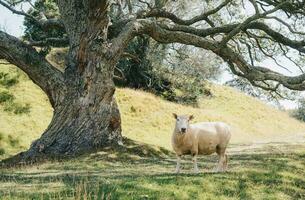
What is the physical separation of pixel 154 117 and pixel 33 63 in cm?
2230

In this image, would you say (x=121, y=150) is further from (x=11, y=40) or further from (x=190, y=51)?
(x=190, y=51)

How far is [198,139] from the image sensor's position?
16.5 metres

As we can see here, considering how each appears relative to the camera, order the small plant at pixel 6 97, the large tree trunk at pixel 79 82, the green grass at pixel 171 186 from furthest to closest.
Result: the small plant at pixel 6 97
the large tree trunk at pixel 79 82
the green grass at pixel 171 186

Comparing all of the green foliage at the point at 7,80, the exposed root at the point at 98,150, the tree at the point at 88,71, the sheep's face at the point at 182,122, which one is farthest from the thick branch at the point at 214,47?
the green foliage at the point at 7,80

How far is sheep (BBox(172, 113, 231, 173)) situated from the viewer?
1600cm

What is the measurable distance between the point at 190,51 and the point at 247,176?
3839 cm

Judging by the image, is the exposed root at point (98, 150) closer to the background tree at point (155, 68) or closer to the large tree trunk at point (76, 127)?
the large tree trunk at point (76, 127)

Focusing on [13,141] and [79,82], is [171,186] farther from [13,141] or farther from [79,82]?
[13,141]

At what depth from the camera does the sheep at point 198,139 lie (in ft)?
52.5

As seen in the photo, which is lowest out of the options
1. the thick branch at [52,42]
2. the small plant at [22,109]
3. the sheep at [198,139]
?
the sheep at [198,139]

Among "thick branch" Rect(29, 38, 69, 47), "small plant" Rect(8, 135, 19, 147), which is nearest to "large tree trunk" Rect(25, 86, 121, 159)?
"thick branch" Rect(29, 38, 69, 47)

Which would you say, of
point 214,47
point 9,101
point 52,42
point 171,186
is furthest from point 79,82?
point 9,101

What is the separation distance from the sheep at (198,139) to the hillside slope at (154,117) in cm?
1670

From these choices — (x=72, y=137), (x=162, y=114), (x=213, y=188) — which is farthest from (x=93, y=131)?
(x=162, y=114)
